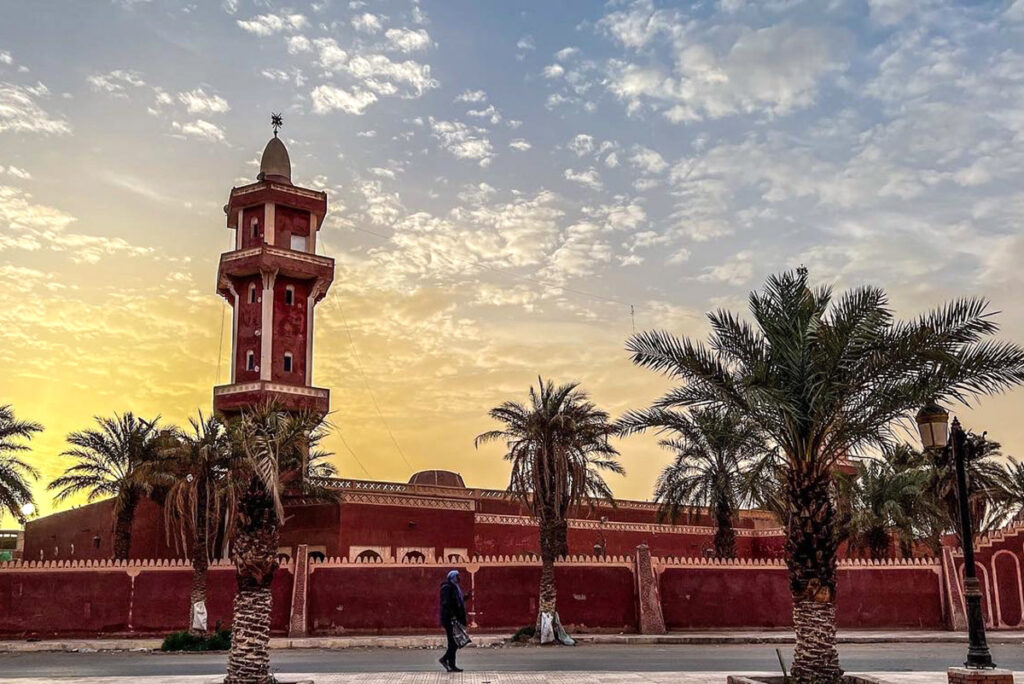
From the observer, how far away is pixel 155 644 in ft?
82.1

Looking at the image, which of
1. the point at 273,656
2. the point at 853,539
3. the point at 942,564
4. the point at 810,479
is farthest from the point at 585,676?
the point at 853,539

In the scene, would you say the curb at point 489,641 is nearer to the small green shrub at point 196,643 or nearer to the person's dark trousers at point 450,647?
the small green shrub at point 196,643

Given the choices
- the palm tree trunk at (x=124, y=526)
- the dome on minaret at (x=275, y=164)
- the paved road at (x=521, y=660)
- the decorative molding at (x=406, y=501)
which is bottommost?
the paved road at (x=521, y=660)

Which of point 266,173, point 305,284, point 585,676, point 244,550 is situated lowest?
point 585,676

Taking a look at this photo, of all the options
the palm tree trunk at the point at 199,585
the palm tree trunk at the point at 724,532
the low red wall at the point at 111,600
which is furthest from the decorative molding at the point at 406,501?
the palm tree trunk at the point at 724,532

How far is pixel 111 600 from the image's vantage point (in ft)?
90.0

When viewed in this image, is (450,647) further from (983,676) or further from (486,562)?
(486,562)

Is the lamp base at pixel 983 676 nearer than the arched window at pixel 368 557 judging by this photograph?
Yes

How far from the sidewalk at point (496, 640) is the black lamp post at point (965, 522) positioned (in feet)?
43.5

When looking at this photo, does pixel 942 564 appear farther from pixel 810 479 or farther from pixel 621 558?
pixel 810 479

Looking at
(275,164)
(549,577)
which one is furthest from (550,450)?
(275,164)

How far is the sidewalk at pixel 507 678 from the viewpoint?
47.4 ft

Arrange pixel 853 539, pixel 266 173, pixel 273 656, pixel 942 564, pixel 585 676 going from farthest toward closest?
pixel 266 173
pixel 853 539
pixel 942 564
pixel 273 656
pixel 585 676

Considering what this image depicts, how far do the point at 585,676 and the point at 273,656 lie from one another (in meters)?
9.09
